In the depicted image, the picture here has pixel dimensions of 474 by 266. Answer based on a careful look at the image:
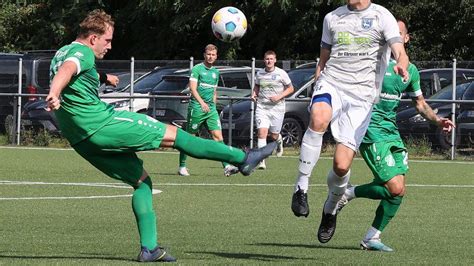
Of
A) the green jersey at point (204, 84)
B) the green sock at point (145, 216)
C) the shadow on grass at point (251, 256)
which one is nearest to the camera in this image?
the green sock at point (145, 216)

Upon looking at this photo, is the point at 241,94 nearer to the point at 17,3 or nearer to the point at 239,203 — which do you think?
the point at 239,203

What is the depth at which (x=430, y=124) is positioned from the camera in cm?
2700

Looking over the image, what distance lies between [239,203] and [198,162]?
30.3 ft

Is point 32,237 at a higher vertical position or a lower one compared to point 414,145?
higher

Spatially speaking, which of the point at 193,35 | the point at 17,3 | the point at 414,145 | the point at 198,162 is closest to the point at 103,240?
the point at 198,162

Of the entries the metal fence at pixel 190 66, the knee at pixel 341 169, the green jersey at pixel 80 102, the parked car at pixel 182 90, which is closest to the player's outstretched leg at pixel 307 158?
the knee at pixel 341 169

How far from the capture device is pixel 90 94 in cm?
951

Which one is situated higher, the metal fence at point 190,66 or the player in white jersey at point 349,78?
the player in white jersey at point 349,78

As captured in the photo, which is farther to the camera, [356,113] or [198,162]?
[198,162]

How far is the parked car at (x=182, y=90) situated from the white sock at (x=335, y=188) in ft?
61.2

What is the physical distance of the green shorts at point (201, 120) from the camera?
21.5 metres

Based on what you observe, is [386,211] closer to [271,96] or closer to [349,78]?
[349,78]

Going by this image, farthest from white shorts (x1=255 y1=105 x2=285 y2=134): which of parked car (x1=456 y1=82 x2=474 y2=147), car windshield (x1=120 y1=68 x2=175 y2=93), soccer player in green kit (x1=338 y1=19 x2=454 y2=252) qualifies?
soccer player in green kit (x1=338 y1=19 x2=454 y2=252)

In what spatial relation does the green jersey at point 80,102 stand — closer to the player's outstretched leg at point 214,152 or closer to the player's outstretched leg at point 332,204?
the player's outstretched leg at point 214,152
